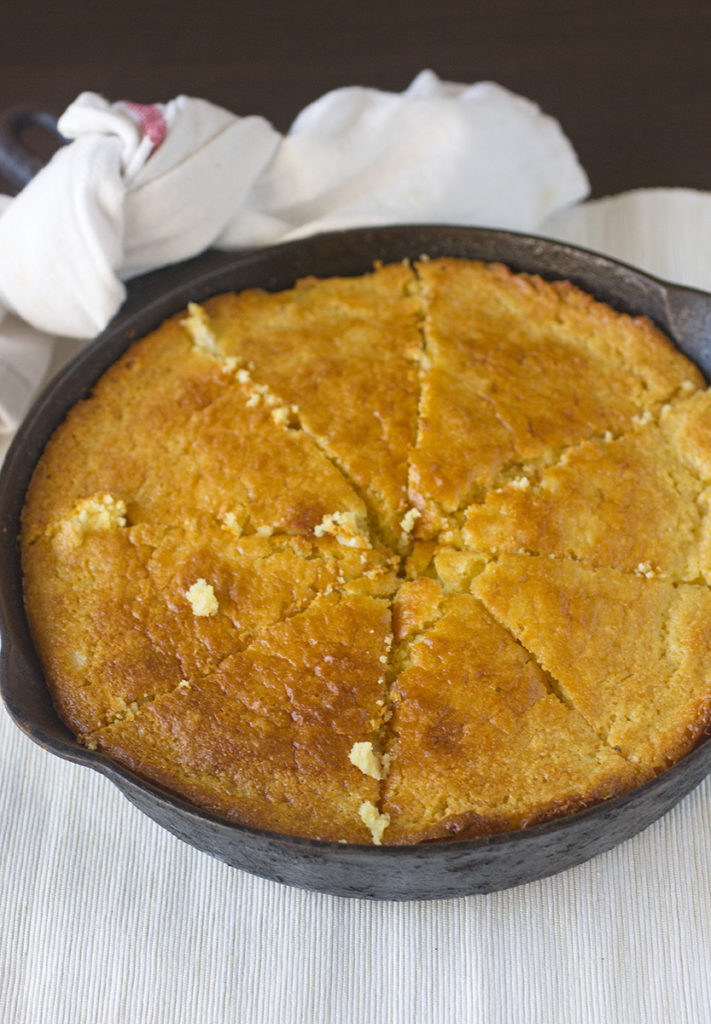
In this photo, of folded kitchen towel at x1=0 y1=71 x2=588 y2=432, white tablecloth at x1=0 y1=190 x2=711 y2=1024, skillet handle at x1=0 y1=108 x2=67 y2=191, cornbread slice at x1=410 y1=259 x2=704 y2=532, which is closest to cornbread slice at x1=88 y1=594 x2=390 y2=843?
white tablecloth at x1=0 y1=190 x2=711 y2=1024

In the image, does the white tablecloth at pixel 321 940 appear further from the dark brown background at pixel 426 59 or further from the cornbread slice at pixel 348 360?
the dark brown background at pixel 426 59

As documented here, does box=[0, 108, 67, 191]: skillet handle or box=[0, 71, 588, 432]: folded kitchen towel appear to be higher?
box=[0, 108, 67, 191]: skillet handle

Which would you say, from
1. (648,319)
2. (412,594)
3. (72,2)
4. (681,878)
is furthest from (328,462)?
(72,2)

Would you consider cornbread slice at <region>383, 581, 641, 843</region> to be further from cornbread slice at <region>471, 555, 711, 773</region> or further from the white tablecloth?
the white tablecloth

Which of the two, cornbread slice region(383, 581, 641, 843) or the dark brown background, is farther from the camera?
the dark brown background

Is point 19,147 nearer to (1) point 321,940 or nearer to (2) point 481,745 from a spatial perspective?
(2) point 481,745

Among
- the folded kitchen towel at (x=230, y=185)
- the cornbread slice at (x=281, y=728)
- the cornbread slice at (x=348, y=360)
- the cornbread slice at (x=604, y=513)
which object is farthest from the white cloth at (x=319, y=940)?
the folded kitchen towel at (x=230, y=185)

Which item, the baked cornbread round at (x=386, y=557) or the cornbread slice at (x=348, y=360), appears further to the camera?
the cornbread slice at (x=348, y=360)
